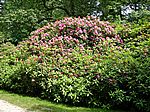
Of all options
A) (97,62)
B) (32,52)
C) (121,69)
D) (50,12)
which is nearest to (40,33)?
(32,52)

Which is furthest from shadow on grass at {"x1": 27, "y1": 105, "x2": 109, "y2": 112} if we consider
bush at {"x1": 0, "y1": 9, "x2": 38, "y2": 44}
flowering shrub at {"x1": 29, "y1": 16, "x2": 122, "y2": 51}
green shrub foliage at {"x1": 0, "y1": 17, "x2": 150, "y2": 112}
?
bush at {"x1": 0, "y1": 9, "x2": 38, "y2": 44}

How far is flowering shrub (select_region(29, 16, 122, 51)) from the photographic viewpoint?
11250 mm

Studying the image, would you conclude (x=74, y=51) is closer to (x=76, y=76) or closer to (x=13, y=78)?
(x=76, y=76)

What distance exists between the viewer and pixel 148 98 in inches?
324

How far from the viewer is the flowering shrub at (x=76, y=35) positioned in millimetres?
11250

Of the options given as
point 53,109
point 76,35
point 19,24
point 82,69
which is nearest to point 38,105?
point 53,109

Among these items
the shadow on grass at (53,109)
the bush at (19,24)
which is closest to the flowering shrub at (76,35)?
the shadow on grass at (53,109)

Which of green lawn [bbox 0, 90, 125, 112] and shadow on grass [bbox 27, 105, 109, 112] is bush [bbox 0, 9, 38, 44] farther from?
shadow on grass [bbox 27, 105, 109, 112]

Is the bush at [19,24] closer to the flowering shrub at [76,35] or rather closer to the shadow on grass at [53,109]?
the flowering shrub at [76,35]

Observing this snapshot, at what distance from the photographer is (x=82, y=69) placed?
958 cm

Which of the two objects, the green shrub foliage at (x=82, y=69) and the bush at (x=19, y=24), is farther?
the bush at (x=19, y=24)

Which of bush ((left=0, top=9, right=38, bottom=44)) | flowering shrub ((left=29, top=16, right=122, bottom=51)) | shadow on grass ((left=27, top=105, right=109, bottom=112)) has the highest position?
bush ((left=0, top=9, right=38, bottom=44))

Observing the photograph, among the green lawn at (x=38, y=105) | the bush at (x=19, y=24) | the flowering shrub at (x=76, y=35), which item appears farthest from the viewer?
the bush at (x=19, y=24)

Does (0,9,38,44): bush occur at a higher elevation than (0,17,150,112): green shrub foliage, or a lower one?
higher
